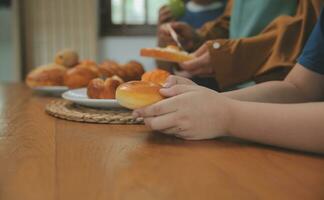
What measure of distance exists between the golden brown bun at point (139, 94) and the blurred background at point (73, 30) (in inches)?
91.5

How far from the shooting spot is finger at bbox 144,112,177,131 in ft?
1.82

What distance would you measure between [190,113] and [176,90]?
40 millimetres

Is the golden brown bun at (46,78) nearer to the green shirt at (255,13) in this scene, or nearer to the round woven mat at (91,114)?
the round woven mat at (91,114)

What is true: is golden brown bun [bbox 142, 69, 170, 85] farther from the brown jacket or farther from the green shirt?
the green shirt

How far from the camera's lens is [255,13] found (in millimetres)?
1142


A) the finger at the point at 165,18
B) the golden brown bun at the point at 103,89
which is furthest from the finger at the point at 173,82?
the finger at the point at 165,18

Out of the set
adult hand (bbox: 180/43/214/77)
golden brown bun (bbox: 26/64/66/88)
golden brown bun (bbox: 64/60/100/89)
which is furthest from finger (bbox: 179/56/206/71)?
golden brown bun (bbox: 26/64/66/88)

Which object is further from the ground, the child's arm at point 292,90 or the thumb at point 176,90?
the thumb at point 176,90

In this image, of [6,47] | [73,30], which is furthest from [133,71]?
[6,47]

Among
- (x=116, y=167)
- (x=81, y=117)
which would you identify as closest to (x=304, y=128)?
(x=116, y=167)

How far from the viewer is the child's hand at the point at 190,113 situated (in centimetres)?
54

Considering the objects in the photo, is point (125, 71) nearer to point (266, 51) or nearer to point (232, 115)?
point (266, 51)

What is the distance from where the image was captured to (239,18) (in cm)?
120

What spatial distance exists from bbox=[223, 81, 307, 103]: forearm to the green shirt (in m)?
0.39
